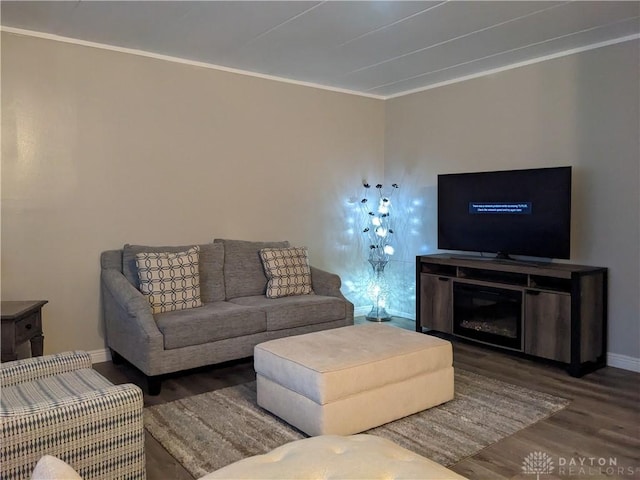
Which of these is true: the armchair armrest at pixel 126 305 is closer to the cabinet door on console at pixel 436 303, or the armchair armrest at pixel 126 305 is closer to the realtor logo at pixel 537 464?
the realtor logo at pixel 537 464

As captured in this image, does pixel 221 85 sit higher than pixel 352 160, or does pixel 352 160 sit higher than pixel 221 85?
pixel 221 85

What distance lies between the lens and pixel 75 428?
1895 millimetres

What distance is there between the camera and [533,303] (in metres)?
3.90

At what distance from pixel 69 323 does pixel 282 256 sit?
5.72 ft

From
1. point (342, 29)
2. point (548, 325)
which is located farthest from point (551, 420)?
point (342, 29)

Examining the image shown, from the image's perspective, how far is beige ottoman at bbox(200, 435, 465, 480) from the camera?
1.61 metres

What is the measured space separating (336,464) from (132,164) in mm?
3201

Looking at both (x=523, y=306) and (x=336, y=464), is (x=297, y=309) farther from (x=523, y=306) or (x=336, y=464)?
(x=336, y=464)

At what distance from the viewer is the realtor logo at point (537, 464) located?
93.0 inches

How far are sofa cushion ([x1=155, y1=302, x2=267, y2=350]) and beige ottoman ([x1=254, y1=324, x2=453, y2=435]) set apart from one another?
622mm

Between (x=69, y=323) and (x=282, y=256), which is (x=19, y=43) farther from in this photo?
(x=282, y=256)

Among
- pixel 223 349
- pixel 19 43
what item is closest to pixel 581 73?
pixel 223 349

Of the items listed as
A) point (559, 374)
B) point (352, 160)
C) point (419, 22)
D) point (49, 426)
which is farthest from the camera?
point (352, 160)

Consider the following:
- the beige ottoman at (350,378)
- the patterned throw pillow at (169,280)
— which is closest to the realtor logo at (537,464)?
the beige ottoman at (350,378)
